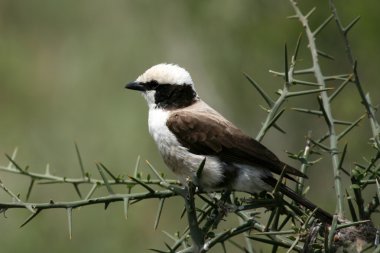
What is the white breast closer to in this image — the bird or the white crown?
the bird

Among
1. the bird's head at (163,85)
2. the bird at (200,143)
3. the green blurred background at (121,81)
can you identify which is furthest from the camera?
the green blurred background at (121,81)

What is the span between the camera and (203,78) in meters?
7.02

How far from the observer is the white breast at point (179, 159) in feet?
11.1

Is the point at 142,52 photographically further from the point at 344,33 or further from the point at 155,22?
the point at 344,33

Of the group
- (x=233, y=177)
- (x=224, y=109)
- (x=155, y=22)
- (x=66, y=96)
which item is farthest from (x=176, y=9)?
(x=233, y=177)

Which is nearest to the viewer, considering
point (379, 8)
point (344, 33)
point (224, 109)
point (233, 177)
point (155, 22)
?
point (344, 33)

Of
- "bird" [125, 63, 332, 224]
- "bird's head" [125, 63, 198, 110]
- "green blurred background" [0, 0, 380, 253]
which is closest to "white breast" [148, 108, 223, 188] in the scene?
"bird" [125, 63, 332, 224]

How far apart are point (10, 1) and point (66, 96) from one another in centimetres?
111

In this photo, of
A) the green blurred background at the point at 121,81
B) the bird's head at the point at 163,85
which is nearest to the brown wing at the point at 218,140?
the bird's head at the point at 163,85

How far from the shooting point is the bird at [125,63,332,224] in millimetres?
3340

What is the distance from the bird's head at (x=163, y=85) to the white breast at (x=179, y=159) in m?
0.25

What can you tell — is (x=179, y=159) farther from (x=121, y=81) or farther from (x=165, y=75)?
(x=121, y=81)

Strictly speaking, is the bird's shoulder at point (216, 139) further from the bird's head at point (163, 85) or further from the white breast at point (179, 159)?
the bird's head at point (163, 85)

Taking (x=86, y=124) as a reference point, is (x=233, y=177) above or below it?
above
